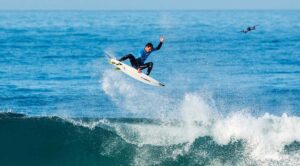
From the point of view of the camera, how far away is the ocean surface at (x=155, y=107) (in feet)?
88.4

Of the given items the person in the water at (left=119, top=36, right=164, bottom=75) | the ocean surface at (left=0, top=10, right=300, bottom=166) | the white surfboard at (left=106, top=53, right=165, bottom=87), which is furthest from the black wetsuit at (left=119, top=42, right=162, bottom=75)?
the ocean surface at (left=0, top=10, right=300, bottom=166)

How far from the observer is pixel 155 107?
119 ft

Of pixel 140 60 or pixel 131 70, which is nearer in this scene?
pixel 140 60

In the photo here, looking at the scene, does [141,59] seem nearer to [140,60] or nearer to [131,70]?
[140,60]

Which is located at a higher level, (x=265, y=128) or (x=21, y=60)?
(x=21, y=60)

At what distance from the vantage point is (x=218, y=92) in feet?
136

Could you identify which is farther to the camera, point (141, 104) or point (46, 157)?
point (141, 104)

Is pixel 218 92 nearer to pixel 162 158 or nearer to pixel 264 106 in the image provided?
pixel 264 106

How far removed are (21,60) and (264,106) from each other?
88.6ft

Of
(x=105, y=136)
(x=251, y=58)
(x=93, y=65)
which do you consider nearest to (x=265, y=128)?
(x=105, y=136)

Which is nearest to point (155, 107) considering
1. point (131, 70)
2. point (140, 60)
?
point (131, 70)

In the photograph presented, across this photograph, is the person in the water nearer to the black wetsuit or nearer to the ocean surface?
the black wetsuit

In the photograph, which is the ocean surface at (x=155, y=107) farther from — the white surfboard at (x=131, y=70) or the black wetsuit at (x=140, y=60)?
the black wetsuit at (x=140, y=60)

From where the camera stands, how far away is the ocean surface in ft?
88.4
